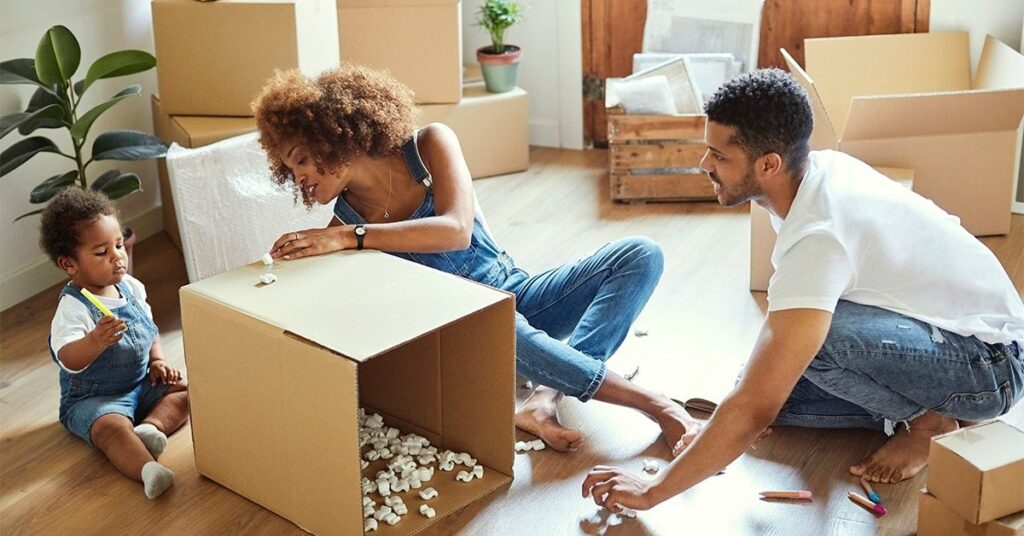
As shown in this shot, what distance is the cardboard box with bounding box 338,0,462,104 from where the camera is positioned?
11.9 feet

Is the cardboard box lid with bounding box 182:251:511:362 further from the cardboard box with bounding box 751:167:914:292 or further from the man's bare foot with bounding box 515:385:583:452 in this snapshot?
the cardboard box with bounding box 751:167:914:292

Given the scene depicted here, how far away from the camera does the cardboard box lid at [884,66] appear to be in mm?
3490

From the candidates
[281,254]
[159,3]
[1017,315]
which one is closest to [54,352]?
Answer: [281,254]

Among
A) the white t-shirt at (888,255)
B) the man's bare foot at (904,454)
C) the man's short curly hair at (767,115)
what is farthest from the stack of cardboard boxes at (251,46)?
the man's bare foot at (904,454)

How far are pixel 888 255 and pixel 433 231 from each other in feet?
2.71

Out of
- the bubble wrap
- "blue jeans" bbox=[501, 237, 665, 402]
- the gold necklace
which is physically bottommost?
"blue jeans" bbox=[501, 237, 665, 402]

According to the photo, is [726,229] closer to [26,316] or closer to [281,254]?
[281,254]

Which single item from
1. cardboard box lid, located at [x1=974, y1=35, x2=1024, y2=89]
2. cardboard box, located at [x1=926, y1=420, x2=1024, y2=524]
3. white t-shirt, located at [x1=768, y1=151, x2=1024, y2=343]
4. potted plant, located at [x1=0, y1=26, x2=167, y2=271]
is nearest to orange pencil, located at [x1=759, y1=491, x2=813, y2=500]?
cardboard box, located at [x1=926, y1=420, x2=1024, y2=524]

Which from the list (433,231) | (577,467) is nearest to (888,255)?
(577,467)

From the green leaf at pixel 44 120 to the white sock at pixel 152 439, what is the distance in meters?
0.88

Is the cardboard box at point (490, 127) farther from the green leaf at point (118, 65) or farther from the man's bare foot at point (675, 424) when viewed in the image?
the man's bare foot at point (675, 424)

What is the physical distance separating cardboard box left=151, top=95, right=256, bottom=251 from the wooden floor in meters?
0.28

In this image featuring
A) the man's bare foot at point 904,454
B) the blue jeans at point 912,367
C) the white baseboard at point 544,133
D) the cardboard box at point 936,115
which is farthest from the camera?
the white baseboard at point 544,133

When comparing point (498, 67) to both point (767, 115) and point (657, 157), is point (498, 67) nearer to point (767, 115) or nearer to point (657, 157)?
point (657, 157)
